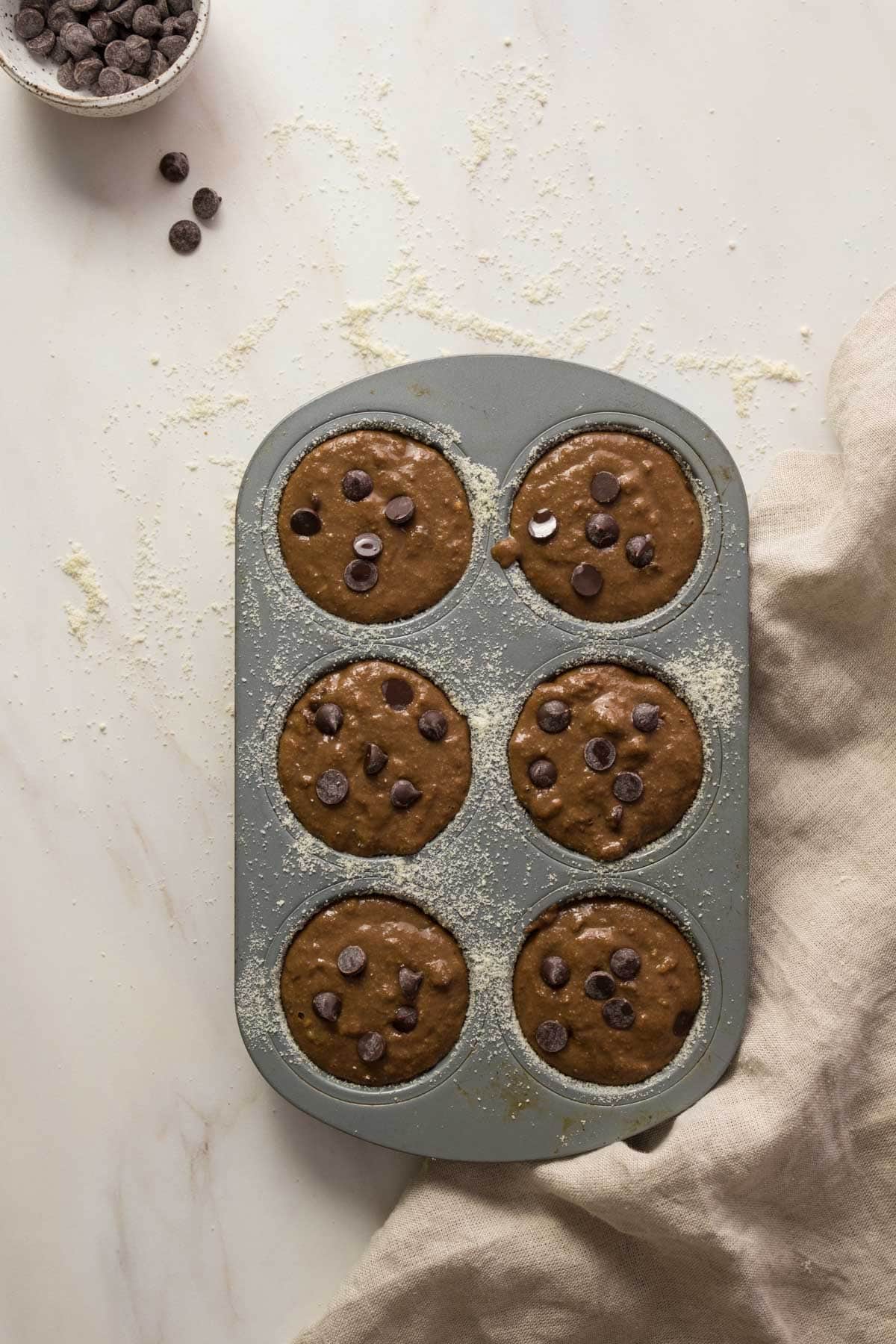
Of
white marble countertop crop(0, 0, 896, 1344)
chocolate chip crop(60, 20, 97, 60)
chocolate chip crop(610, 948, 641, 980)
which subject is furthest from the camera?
white marble countertop crop(0, 0, 896, 1344)

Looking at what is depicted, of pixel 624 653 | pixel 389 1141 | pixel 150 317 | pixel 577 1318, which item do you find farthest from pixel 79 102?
pixel 577 1318

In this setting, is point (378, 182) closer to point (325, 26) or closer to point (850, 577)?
point (325, 26)

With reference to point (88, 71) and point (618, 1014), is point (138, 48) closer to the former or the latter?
point (88, 71)

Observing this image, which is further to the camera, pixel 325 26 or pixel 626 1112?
pixel 325 26

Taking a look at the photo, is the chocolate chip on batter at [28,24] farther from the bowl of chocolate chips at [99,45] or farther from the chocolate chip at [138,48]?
the chocolate chip at [138,48]

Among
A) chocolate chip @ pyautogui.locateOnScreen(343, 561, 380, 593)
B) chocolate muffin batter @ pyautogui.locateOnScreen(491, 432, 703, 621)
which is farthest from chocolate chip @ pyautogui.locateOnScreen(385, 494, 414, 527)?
chocolate muffin batter @ pyautogui.locateOnScreen(491, 432, 703, 621)

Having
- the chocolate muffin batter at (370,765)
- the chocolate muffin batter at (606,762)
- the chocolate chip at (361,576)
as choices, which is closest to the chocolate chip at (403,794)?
the chocolate muffin batter at (370,765)

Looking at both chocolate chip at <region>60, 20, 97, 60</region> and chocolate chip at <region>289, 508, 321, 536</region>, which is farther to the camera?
chocolate chip at <region>60, 20, 97, 60</region>

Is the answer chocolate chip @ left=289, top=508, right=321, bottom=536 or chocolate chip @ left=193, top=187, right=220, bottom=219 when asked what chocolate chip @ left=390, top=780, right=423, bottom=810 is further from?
chocolate chip @ left=193, top=187, right=220, bottom=219
